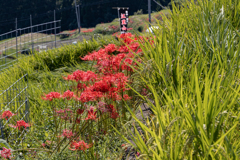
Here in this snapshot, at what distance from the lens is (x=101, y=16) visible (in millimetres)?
31766

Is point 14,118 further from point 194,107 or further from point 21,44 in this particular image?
point 21,44

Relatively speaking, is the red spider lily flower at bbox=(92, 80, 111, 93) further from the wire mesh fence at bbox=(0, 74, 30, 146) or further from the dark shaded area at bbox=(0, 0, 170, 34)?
the dark shaded area at bbox=(0, 0, 170, 34)

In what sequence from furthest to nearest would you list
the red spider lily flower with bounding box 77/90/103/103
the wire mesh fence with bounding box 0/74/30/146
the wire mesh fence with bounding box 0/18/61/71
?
the wire mesh fence with bounding box 0/18/61/71 < the wire mesh fence with bounding box 0/74/30/146 < the red spider lily flower with bounding box 77/90/103/103

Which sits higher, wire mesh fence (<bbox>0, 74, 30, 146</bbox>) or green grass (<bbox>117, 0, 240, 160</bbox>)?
green grass (<bbox>117, 0, 240, 160</bbox>)

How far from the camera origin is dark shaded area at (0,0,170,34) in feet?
99.9

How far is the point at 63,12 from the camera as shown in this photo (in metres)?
32.2

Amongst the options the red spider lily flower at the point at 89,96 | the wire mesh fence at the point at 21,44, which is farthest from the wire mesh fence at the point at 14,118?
the wire mesh fence at the point at 21,44

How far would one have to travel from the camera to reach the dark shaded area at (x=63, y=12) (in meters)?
30.4

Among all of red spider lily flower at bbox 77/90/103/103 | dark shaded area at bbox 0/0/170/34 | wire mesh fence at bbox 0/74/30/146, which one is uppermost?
dark shaded area at bbox 0/0/170/34

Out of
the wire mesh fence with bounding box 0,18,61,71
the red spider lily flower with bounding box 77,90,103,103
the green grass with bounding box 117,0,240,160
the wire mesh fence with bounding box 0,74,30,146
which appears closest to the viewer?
the green grass with bounding box 117,0,240,160

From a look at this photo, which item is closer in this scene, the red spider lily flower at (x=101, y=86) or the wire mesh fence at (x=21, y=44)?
the red spider lily flower at (x=101, y=86)

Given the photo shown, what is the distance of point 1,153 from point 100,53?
141cm

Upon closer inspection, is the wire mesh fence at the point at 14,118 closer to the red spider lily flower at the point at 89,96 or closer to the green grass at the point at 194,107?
the red spider lily flower at the point at 89,96

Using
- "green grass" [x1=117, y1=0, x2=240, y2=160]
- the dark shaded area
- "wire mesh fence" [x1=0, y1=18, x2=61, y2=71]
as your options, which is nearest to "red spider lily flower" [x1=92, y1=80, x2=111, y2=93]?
"green grass" [x1=117, y1=0, x2=240, y2=160]
